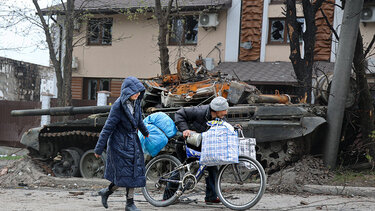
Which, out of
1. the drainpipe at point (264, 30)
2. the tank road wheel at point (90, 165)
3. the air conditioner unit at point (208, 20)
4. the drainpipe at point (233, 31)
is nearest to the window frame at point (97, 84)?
the air conditioner unit at point (208, 20)

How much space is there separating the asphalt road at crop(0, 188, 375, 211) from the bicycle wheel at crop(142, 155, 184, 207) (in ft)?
0.44

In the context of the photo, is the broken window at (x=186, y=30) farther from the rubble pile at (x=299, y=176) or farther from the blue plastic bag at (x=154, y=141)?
the blue plastic bag at (x=154, y=141)

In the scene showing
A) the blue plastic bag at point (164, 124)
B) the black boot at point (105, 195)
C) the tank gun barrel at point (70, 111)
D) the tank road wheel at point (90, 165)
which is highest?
the blue plastic bag at point (164, 124)

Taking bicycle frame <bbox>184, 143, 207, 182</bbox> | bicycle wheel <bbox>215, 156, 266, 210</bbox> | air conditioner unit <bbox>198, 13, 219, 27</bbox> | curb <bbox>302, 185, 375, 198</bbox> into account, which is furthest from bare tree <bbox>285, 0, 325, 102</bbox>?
air conditioner unit <bbox>198, 13, 219, 27</bbox>

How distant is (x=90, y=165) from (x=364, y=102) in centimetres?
642

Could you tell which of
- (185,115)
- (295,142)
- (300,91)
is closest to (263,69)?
(300,91)

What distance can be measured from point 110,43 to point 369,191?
1840 centimetres

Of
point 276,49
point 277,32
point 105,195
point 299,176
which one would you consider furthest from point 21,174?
point 277,32

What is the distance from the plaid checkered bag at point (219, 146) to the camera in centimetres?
661

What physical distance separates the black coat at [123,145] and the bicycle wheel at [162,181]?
707mm

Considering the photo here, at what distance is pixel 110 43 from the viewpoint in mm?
24906

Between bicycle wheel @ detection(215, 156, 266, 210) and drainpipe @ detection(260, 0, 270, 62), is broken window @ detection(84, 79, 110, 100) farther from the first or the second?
bicycle wheel @ detection(215, 156, 266, 210)

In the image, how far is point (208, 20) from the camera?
22094 millimetres

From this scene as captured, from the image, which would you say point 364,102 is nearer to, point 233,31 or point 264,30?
point 264,30
